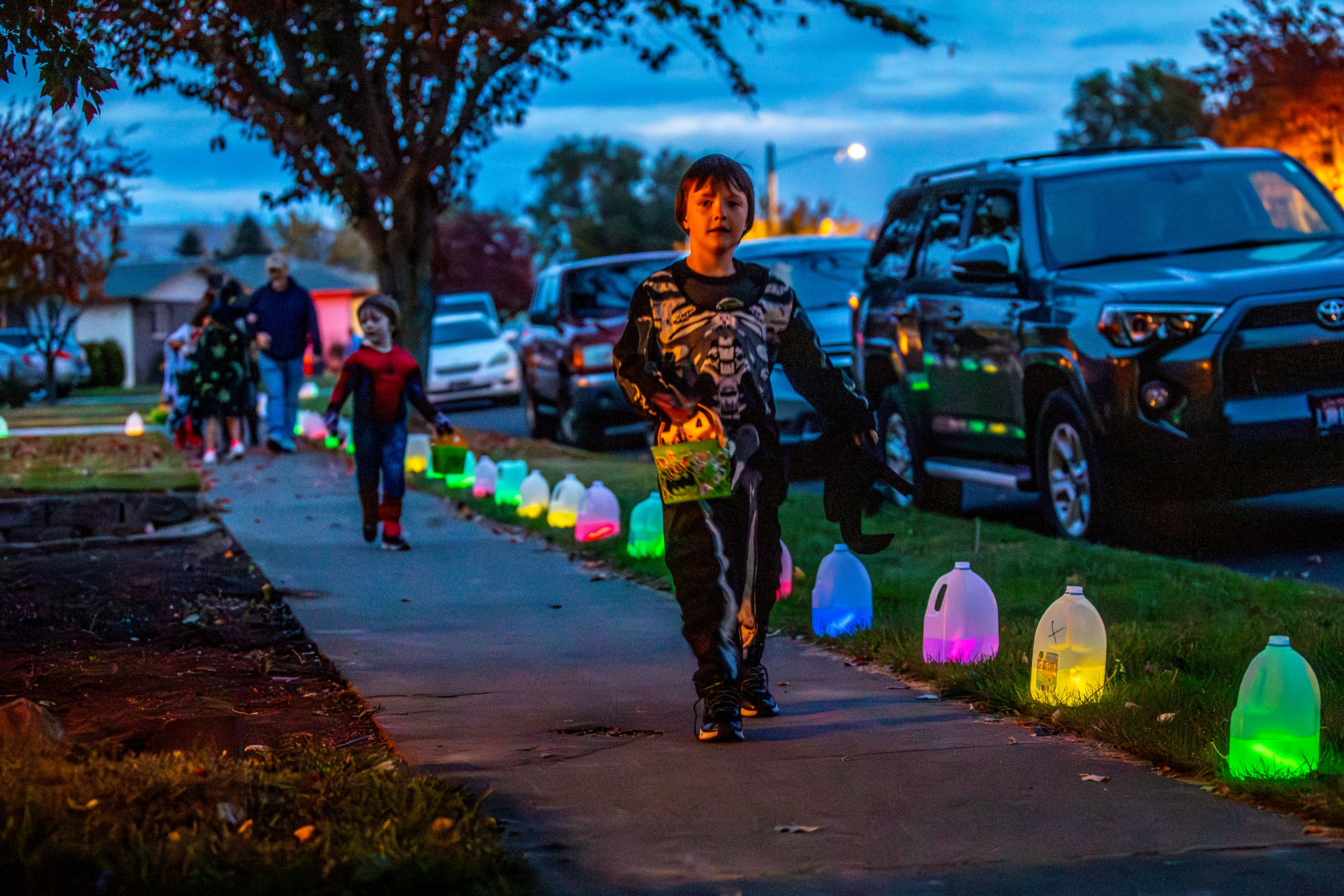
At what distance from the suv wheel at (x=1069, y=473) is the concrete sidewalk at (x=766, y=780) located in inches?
101

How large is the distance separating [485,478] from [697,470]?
7376mm

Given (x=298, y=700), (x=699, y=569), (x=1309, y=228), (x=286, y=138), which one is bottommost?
(x=298, y=700)

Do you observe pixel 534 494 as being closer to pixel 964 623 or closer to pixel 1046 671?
pixel 964 623

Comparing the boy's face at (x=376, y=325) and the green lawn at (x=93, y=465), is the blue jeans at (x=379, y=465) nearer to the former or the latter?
the boy's face at (x=376, y=325)

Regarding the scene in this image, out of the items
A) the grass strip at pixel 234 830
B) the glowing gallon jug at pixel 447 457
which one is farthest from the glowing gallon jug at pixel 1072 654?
the glowing gallon jug at pixel 447 457

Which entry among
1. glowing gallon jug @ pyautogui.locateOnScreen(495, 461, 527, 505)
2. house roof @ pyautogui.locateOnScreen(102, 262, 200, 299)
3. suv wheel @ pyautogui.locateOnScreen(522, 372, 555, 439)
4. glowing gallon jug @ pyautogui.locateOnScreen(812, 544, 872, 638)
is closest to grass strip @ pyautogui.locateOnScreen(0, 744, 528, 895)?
glowing gallon jug @ pyautogui.locateOnScreen(812, 544, 872, 638)

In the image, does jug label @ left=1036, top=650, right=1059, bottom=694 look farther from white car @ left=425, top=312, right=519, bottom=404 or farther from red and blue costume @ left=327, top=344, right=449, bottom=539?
white car @ left=425, top=312, right=519, bottom=404

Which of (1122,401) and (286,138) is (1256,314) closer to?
(1122,401)

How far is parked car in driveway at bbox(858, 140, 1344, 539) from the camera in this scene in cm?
776

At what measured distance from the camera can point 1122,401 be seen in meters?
7.97

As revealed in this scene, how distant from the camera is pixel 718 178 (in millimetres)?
4855

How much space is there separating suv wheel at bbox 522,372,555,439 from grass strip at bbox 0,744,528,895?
14003 millimetres

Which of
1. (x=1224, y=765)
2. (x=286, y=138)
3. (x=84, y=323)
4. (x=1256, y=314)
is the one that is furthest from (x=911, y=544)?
(x=84, y=323)

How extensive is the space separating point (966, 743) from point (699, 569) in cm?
94
